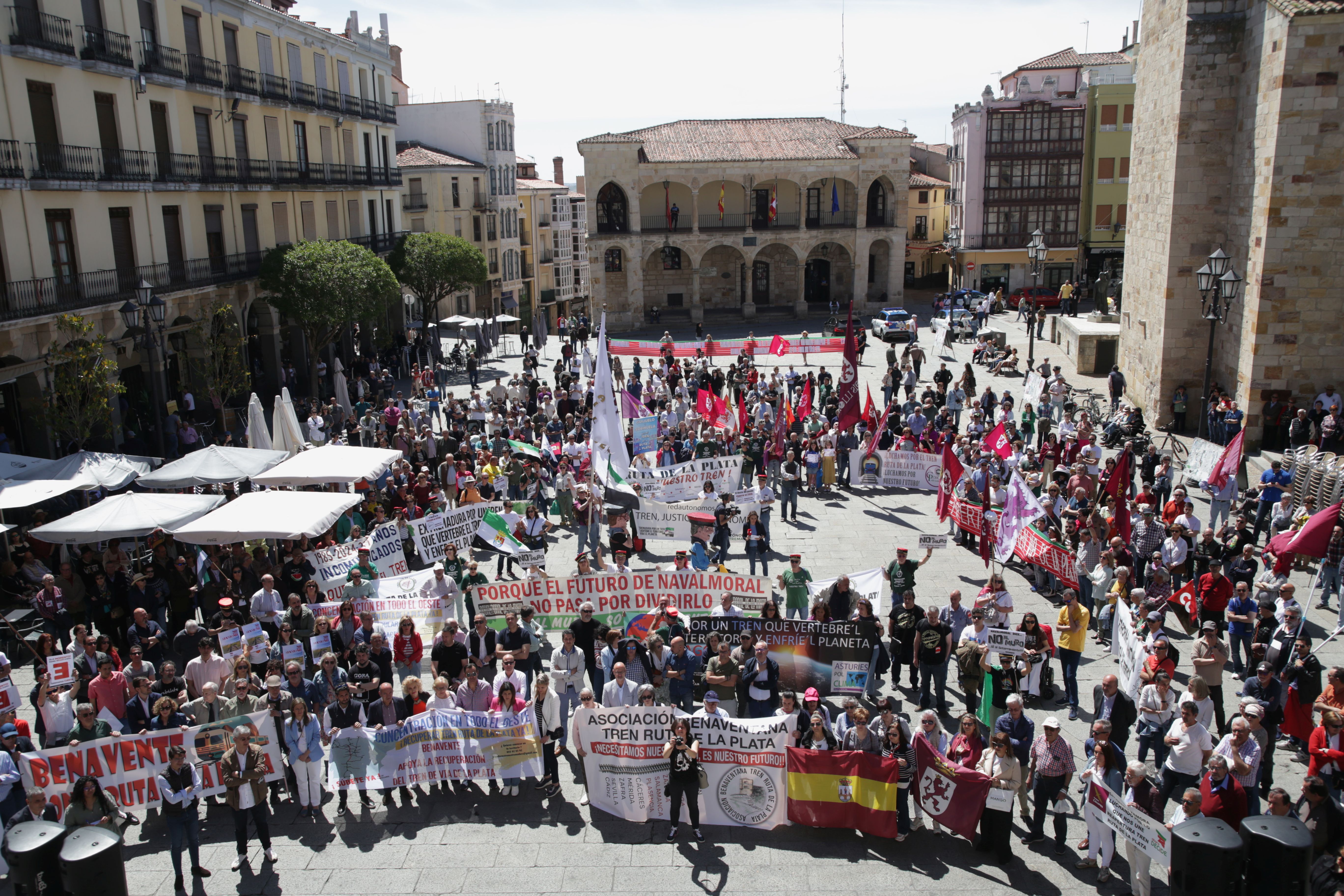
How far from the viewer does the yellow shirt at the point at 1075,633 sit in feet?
39.1

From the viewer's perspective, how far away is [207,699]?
10.6 meters

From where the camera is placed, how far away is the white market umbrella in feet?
61.8

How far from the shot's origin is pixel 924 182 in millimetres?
72062

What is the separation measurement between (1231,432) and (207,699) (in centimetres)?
2137

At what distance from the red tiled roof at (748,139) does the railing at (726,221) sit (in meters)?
3.25

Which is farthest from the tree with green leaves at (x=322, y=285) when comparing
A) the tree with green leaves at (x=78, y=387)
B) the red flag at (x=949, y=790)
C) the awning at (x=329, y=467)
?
the red flag at (x=949, y=790)

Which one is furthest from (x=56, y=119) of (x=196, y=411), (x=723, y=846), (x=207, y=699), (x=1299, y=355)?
(x=1299, y=355)

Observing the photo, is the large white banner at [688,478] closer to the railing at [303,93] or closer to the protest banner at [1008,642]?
the protest banner at [1008,642]

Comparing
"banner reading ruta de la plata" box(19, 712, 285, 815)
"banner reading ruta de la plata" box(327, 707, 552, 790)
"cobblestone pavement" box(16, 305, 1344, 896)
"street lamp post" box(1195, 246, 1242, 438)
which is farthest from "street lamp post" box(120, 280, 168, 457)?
"street lamp post" box(1195, 246, 1242, 438)

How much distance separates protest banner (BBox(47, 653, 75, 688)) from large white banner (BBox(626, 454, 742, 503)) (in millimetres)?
9546

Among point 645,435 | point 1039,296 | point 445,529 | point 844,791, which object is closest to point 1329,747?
point 844,791

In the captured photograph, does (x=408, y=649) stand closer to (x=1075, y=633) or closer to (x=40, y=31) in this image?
(x=1075, y=633)

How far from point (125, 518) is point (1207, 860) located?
44.6 feet

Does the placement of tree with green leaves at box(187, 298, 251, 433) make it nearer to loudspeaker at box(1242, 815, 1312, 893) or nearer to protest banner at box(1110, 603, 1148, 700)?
protest banner at box(1110, 603, 1148, 700)
